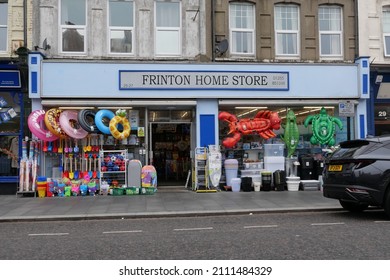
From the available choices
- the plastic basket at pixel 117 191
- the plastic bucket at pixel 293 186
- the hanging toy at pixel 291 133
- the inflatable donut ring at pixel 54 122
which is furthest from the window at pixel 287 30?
the inflatable donut ring at pixel 54 122

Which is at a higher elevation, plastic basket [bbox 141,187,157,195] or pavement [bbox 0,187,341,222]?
plastic basket [bbox 141,187,157,195]

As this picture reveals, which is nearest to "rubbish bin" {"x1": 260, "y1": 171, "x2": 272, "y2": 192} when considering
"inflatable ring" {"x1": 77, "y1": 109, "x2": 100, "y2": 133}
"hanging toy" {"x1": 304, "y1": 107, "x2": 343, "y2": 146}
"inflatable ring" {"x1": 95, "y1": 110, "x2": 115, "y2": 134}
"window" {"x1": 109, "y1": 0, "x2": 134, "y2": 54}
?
"hanging toy" {"x1": 304, "y1": 107, "x2": 343, "y2": 146}

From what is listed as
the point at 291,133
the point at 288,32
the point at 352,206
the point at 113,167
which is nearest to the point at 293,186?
the point at 291,133

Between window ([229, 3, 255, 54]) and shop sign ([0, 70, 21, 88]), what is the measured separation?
25.3 feet

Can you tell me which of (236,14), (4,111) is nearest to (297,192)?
(236,14)

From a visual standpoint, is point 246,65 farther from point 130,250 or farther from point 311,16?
point 130,250

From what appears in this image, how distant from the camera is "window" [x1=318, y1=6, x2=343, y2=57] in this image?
664 inches

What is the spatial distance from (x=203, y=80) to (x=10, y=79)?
261 inches

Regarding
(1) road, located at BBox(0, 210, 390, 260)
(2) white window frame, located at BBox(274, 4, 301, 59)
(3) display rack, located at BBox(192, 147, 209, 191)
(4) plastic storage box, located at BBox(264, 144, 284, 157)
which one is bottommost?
(1) road, located at BBox(0, 210, 390, 260)

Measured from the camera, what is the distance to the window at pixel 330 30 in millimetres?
16875

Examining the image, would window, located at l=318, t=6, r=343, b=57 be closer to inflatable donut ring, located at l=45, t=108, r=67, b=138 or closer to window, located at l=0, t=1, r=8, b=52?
inflatable donut ring, located at l=45, t=108, r=67, b=138

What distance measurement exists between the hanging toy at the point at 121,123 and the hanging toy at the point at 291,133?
5663 mm

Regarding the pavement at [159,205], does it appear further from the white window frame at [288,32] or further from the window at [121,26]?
the window at [121,26]

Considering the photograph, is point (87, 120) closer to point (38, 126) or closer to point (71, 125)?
point (71, 125)
